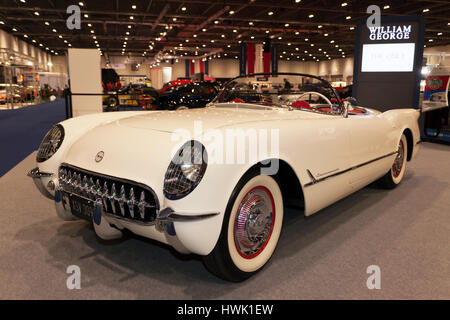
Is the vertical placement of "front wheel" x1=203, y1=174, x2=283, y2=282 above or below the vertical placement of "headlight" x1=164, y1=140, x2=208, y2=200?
below

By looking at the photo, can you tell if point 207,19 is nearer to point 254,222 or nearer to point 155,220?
point 254,222

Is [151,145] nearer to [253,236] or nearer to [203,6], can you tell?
[253,236]

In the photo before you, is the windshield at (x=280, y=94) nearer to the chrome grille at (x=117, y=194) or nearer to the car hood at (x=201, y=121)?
the car hood at (x=201, y=121)

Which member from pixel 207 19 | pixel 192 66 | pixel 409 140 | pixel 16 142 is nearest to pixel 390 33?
pixel 409 140

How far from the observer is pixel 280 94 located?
3.27 m

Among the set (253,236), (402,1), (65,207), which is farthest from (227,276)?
(402,1)

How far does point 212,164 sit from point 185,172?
139mm

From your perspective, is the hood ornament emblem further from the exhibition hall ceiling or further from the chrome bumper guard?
the exhibition hall ceiling

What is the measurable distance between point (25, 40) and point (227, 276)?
105 ft

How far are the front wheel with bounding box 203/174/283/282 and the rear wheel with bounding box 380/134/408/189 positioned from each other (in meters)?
2.14

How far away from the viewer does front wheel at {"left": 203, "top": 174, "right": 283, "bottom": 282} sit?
194 centimetres

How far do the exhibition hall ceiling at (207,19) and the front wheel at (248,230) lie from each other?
14.4m

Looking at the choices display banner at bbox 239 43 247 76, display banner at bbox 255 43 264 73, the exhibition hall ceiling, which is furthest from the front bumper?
display banner at bbox 239 43 247 76

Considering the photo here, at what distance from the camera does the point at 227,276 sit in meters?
2.04
